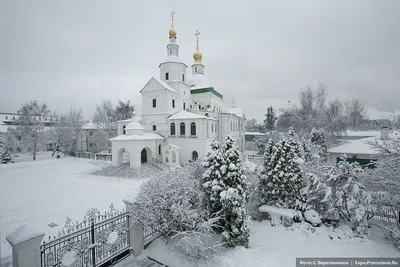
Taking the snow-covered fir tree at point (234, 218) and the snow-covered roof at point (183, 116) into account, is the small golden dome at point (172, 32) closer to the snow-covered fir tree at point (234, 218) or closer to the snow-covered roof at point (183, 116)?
the snow-covered roof at point (183, 116)

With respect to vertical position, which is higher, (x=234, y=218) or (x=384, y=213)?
(x=234, y=218)

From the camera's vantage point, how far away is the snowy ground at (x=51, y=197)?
23.9 ft

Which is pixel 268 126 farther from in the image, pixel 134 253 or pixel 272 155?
pixel 134 253

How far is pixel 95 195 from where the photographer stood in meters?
11.9

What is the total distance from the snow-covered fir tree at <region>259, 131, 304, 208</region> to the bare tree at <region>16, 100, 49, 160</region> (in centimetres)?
2554

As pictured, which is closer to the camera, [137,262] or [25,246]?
[25,246]

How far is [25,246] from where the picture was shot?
3.89 m

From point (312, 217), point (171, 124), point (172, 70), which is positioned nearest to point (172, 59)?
point (172, 70)

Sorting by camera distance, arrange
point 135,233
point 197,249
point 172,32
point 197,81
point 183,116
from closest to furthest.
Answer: point 197,249 < point 135,233 < point 183,116 < point 172,32 < point 197,81

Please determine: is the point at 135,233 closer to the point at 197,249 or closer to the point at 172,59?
the point at 197,249

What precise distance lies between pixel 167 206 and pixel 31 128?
27.4 metres

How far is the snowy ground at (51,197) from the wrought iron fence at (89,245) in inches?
52.6

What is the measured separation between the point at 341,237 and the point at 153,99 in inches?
881

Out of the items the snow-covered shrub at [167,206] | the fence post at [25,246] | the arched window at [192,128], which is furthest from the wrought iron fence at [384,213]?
the arched window at [192,128]
